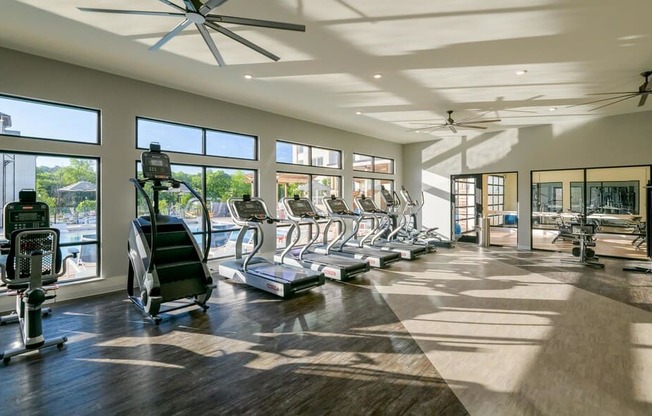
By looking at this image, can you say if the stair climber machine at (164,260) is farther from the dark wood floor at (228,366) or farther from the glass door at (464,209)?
the glass door at (464,209)

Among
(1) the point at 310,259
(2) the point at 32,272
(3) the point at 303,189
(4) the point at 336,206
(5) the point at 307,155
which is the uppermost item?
(5) the point at 307,155

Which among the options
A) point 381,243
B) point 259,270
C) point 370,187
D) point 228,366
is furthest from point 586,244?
point 228,366

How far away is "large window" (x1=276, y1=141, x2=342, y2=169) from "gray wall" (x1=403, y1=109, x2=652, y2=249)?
3627 millimetres

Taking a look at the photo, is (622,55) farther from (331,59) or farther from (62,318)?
(62,318)

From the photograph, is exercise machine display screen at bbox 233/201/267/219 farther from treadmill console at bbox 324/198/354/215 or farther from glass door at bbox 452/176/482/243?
glass door at bbox 452/176/482/243

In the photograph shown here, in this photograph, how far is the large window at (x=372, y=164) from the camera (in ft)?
34.1

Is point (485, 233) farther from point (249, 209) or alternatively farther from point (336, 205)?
point (249, 209)

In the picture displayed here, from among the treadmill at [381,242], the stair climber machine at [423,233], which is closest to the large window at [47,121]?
the treadmill at [381,242]

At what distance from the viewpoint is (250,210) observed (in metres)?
5.63

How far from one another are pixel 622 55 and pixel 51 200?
8524 millimetres

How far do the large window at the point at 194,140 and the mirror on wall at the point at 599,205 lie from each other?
7.74 meters

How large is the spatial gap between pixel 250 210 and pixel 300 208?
0.95 metres

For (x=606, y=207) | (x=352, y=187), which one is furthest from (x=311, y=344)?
(x=606, y=207)

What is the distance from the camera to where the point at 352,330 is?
3758mm
